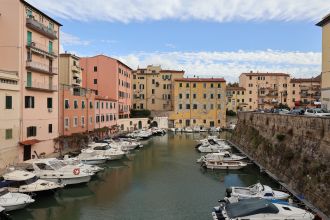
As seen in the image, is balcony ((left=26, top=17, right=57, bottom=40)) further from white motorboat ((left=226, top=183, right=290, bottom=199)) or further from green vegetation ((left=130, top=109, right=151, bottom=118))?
green vegetation ((left=130, top=109, right=151, bottom=118))

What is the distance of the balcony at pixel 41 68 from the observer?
34.8m

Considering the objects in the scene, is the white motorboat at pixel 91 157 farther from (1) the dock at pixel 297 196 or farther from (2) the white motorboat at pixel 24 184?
(1) the dock at pixel 297 196

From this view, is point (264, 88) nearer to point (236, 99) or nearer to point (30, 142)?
point (236, 99)

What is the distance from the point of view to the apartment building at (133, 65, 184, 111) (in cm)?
9625

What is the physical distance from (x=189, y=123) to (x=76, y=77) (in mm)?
34052

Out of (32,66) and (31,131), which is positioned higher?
(32,66)

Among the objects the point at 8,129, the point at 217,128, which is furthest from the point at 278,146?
the point at 217,128

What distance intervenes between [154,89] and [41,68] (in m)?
60.2

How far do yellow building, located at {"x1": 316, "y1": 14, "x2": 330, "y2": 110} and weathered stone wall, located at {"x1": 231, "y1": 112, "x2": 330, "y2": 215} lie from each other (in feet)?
24.6

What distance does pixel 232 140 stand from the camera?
59.1 metres

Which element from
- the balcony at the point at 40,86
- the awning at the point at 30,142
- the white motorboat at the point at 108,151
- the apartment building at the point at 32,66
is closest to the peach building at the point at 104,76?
the white motorboat at the point at 108,151

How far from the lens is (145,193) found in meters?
27.5

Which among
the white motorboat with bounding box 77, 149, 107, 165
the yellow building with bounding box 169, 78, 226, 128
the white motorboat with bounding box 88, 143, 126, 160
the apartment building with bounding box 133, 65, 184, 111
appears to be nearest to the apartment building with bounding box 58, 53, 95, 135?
the white motorboat with bounding box 88, 143, 126, 160

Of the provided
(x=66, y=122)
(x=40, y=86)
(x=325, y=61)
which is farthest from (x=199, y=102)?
(x=40, y=86)
